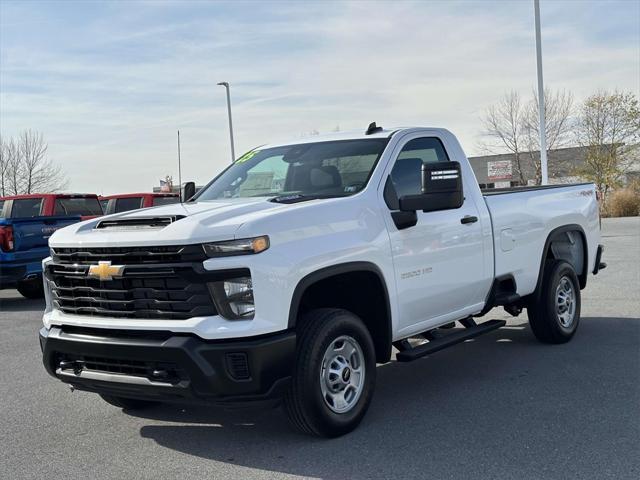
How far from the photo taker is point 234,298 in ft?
13.7

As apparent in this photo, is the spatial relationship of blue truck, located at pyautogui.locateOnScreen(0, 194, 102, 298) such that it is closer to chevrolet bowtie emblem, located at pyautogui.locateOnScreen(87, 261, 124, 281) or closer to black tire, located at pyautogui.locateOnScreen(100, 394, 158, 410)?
black tire, located at pyautogui.locateOnScreen(100, 394, 158, 410)

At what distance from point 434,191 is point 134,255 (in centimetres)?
213

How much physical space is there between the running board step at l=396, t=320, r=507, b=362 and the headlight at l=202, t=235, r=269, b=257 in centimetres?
160

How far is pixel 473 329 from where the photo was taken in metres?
6.18

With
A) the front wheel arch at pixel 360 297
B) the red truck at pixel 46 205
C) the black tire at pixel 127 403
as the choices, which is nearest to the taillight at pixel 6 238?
the red truck at pixel 46 205

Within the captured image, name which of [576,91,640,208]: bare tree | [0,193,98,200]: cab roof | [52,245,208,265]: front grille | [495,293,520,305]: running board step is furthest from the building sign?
[52,245,208,265]: front grille

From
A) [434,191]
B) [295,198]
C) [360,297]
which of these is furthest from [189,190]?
[434,191]

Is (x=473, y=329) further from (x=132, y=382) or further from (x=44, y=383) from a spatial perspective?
(x=44, y=383)

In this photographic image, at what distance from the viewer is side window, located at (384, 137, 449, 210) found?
5328mm

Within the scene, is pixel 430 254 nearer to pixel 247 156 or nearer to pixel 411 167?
pixel 411 167

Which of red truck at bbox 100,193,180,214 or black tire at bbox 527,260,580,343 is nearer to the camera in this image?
black tire at bbox 527,260,580,343

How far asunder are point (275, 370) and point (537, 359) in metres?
3.40

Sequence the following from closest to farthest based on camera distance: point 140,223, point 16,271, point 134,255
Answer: point 134,255 < point 140,223 < point 16,271

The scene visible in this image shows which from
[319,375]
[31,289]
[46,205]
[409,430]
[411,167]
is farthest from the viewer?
[46,205]
